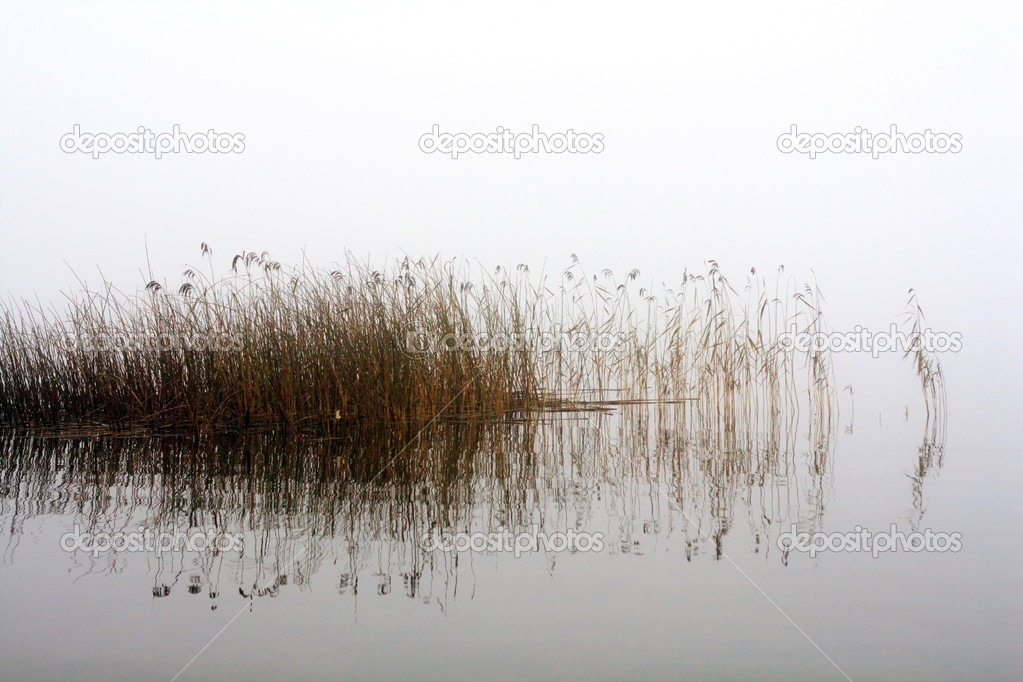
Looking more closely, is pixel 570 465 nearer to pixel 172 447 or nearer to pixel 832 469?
pixel 832 469

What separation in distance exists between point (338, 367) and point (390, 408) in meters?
0.53

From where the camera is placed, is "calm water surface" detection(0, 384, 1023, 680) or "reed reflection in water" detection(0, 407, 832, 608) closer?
"calm water surface" detection(0, 384, 1023, 680)

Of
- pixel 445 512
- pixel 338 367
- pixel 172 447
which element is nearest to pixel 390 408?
pixel 338 367

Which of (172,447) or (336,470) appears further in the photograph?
(172,447)

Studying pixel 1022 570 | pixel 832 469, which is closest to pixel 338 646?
pixel 1022 570

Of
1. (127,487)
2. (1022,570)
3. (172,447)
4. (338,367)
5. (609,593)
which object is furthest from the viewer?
(338,367)

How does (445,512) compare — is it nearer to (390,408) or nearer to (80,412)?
(390,408)

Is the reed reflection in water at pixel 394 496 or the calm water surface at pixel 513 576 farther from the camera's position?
the reed reflection in water at pixel 394 496

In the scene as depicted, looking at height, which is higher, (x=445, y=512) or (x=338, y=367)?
(x=338, y=367)

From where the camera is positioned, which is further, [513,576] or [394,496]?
[394,496]

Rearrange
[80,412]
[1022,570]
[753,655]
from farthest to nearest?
[80,412] → [1022,570] → [753,655]

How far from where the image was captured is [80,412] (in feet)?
23.1

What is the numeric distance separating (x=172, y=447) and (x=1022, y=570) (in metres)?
4.86

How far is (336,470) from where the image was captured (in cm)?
447
